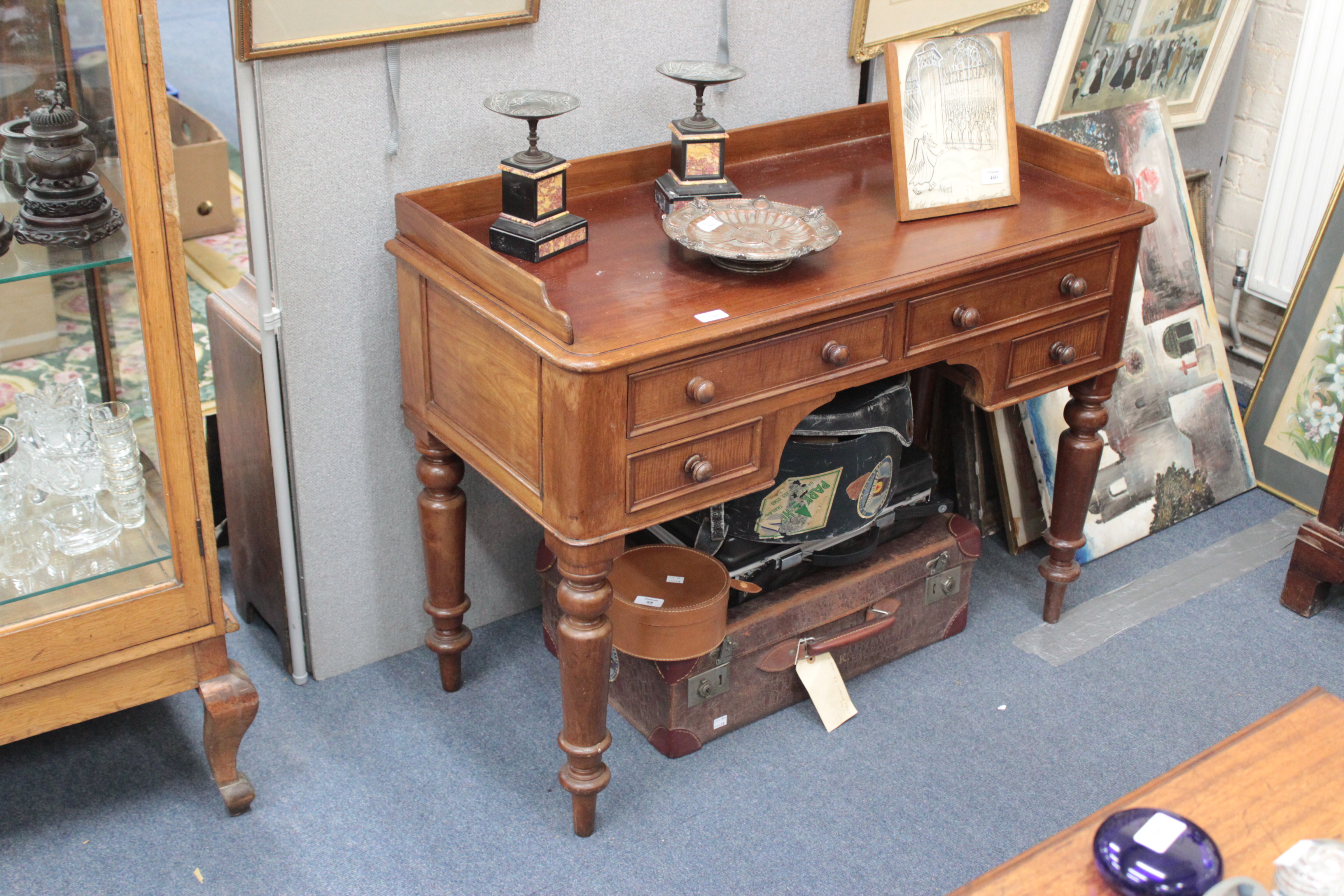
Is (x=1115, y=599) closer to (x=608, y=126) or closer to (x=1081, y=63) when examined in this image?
(x=1081, y=63)

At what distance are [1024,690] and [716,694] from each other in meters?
0.68

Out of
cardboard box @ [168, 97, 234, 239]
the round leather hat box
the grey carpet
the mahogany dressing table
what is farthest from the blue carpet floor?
the grey carpet

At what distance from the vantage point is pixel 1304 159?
344cm

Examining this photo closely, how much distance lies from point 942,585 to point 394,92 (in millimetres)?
1465

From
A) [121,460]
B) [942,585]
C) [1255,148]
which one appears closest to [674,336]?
[121,460]

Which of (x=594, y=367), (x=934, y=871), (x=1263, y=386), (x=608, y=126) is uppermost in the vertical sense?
(x=608, y=126)

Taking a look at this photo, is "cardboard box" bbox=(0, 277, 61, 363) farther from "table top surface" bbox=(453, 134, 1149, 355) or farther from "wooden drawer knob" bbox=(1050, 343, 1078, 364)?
"wooden drawer knob" bbox=(1050, 343, 1078, 364)

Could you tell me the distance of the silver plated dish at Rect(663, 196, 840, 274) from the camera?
6.72 feet

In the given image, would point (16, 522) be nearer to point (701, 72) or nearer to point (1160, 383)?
point (701, 72)

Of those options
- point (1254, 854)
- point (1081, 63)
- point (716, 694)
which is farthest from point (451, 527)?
point (1081, 63)

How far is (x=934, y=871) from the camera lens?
7.33ft

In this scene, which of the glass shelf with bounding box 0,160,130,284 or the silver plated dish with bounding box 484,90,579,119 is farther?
the silver plated dish with bounding box 484,90,579,119

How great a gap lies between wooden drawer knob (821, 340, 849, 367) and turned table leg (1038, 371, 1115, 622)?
2.27ft

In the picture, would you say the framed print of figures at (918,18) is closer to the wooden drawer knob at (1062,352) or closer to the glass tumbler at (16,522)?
the wooden drawer knob at (1062,352)
